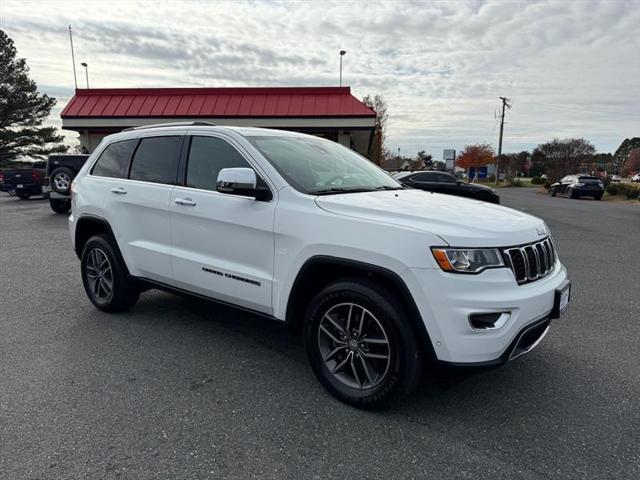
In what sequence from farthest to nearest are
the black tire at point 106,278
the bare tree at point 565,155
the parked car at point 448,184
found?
1. the bare tree at point 565,155
2. the parked car at point 448,184
3. the black tire at point 106,278

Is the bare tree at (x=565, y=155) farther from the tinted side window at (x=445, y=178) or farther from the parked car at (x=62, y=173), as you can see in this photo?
the parked car at (x=62, y=173)

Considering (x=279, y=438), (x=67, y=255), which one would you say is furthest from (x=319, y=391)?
(x=67, y=255)

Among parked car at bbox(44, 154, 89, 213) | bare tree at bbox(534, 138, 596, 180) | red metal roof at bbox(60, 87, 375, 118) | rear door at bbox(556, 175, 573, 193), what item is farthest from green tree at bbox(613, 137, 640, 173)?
parked car at bbox(44, 154, 89, 213)

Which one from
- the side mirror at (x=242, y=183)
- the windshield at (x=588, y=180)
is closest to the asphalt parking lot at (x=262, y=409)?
the side mirror at (x=242, y=183)

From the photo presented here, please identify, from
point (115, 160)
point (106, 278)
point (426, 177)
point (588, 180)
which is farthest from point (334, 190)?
point (588, 180)

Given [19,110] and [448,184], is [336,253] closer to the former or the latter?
[448,184]

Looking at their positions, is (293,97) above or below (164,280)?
above

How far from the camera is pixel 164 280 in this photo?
4.07 m

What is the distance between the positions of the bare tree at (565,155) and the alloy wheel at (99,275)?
52.8 meters

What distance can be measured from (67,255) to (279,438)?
6.70 meters

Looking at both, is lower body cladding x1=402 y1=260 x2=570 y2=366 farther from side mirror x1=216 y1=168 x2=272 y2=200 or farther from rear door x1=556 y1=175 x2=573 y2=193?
rear door x1=556 y1=175 x2=573 y2=193

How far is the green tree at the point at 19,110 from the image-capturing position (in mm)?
41719

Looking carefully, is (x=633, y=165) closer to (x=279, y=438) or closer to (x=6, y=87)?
(x=6, y=87)

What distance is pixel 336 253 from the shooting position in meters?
2.88
